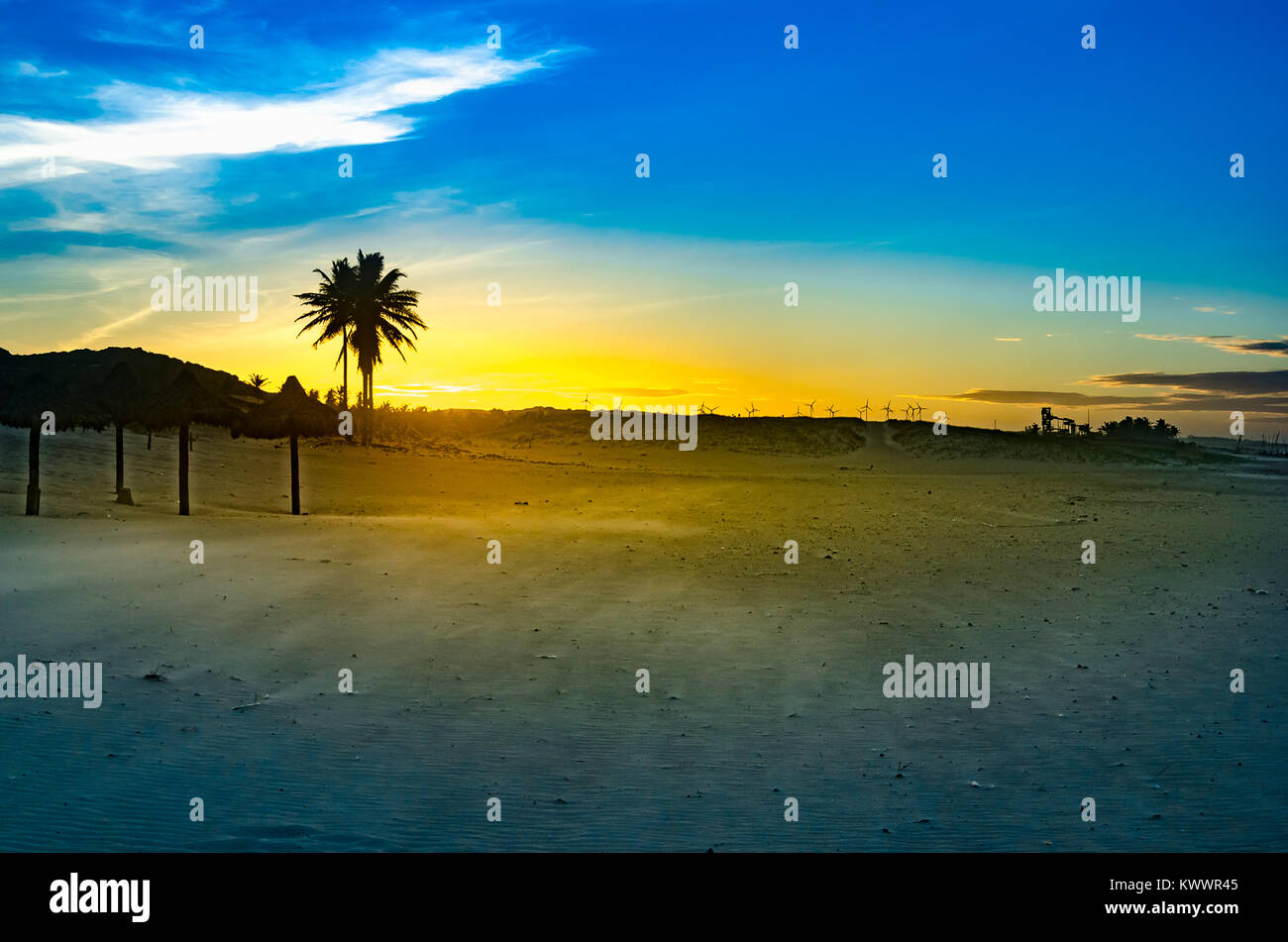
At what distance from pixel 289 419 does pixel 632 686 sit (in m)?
20.1

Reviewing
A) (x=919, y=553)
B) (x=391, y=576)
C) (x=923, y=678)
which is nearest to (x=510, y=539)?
(x=391, y=576)

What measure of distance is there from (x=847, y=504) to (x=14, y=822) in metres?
25.6

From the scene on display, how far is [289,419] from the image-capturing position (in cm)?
2648

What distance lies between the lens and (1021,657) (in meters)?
10.8

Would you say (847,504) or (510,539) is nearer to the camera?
(510,539)

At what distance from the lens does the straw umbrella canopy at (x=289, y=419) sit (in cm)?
2619

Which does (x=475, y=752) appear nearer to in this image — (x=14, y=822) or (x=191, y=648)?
(x=14, y=822)

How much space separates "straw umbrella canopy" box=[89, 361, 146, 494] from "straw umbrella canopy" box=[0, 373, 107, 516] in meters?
1.27

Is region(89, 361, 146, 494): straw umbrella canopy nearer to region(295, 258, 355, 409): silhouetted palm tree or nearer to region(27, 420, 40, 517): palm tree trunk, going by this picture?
Answer: region(27, 420, 40, 517): palm tree trunk

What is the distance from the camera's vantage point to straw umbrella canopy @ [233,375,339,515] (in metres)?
26.2

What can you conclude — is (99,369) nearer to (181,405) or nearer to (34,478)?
(181,405)

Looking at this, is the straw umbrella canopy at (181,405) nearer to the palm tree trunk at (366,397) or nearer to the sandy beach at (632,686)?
the sandy beach at (632,686)

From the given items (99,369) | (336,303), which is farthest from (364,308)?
(99,369)
